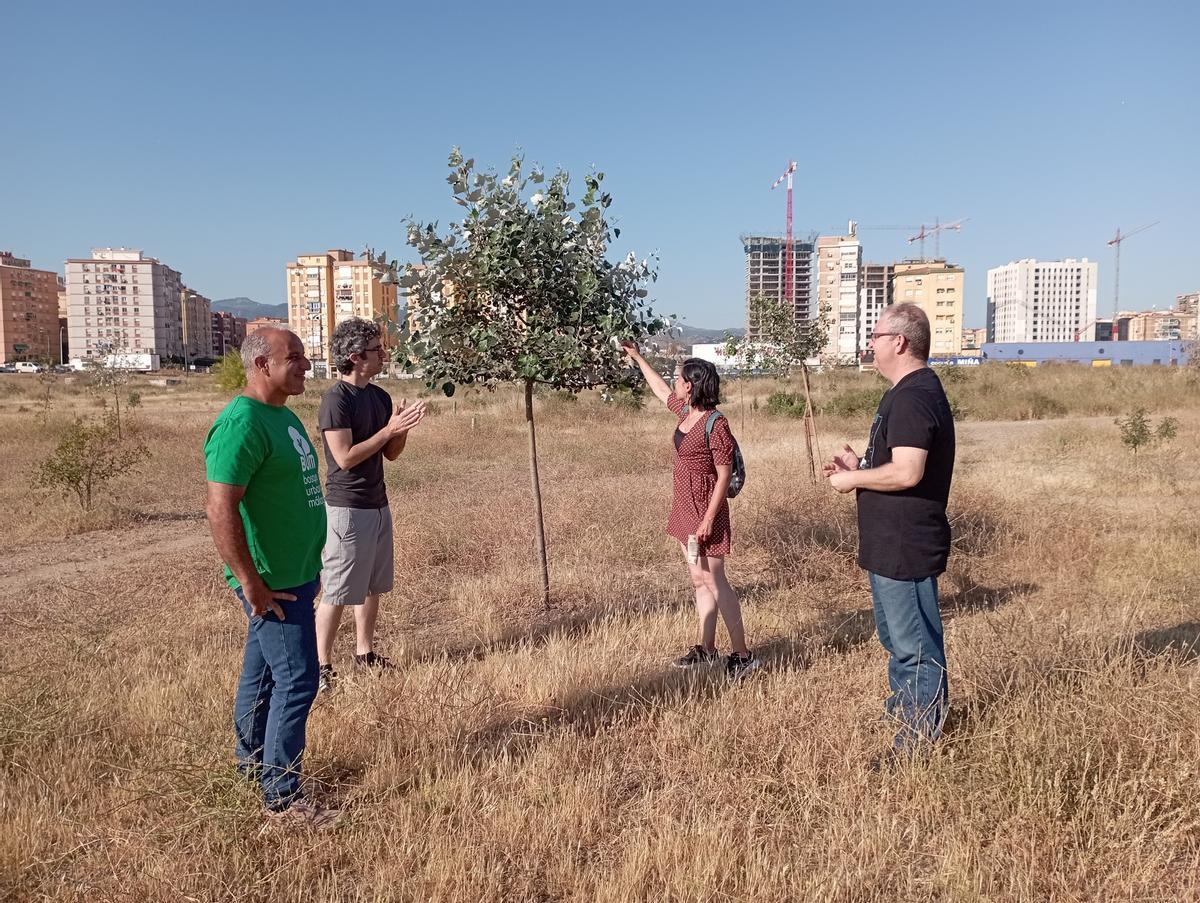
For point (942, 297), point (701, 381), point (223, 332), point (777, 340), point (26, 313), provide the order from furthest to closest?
point (223, 332), point (26, 313), point (942, 297), point (777, 340), point (701, 381)

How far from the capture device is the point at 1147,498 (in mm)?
10867

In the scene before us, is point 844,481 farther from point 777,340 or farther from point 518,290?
point 777,340

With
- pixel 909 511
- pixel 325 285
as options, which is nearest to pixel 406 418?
pixel 909 511

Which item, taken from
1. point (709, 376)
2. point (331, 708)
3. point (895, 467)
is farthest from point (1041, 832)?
point (331, 708)

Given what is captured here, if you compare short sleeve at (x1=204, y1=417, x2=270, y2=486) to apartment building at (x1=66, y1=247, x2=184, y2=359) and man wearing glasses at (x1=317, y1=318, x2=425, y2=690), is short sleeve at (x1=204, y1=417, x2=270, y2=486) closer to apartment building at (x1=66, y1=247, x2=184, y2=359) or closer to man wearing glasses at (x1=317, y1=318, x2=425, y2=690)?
man wearing glasses at (x1=317, y1=318, x2=425, y2=690)

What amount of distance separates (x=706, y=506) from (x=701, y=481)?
0.15 meters

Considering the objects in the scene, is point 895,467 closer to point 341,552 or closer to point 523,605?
point 341,552

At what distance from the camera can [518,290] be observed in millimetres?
5566

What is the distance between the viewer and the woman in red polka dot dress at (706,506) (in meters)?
4.75

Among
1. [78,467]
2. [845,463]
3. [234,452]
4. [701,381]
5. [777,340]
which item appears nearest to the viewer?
[234,452]

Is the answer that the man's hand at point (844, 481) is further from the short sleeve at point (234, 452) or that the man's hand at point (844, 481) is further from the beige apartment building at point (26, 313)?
the beige apartment building at point (26, 313)

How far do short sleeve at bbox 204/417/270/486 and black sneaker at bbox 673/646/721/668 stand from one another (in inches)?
113

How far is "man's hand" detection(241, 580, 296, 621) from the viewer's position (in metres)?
2.89

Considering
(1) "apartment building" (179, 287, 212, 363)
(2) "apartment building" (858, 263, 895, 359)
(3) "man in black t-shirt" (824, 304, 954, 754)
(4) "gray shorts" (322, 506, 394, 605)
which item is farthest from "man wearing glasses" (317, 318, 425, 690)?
(1) "apartment building" (179, 287, 212, 363)
